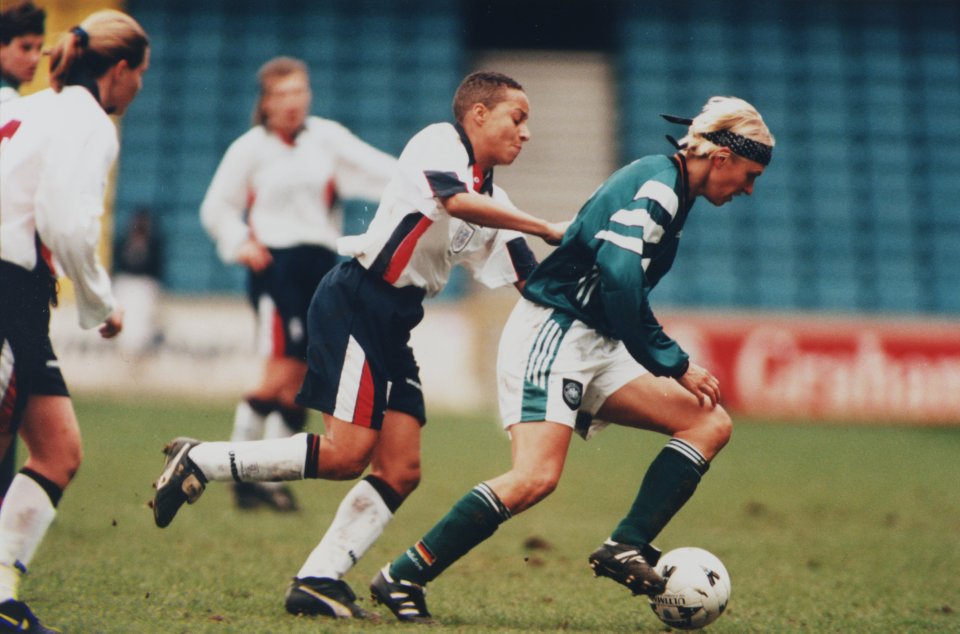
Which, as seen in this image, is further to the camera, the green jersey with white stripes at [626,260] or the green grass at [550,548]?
the green grass at [550,548]

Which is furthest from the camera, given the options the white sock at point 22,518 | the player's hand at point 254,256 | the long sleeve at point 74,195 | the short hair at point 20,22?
the player's hand at point 254,256

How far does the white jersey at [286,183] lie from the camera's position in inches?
289

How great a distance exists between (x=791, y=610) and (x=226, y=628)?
200 cm

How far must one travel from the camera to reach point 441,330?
51.5 feet

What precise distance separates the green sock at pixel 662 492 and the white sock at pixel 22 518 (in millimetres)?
1809

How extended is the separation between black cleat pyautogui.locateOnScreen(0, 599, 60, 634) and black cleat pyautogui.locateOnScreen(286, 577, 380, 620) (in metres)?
0.84

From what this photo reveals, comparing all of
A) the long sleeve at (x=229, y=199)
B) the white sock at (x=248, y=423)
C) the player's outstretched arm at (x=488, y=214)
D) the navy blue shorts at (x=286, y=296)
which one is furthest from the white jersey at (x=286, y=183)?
the player's outstretched arm at (x=488, y=214)

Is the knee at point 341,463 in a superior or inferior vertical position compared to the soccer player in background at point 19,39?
inferior

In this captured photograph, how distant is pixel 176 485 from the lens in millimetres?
4246

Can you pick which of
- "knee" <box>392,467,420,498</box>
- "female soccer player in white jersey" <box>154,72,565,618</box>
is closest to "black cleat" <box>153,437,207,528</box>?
"female soccer player in white jersey" <box>154,72,565,618</box>

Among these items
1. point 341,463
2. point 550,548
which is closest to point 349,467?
point 341,463

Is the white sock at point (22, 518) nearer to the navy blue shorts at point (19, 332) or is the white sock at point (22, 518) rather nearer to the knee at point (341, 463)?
the navy blue shorts at point (19, 332)

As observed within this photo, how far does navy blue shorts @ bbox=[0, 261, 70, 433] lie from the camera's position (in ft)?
12.2

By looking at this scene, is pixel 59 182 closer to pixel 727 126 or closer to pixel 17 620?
pixel 17 620
